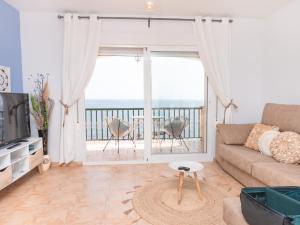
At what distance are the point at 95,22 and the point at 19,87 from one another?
1.59 meters

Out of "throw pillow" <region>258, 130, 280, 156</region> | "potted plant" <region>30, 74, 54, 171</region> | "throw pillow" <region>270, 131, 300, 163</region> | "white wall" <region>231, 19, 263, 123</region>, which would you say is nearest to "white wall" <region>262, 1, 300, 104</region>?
"white wall" <region>231, 19, 263, 123</region>

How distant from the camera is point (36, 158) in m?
3.20

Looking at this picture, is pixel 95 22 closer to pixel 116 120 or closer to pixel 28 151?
pixel 116 120

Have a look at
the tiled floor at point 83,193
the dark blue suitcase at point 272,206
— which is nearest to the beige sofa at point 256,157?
the tiled floor at point 83,193

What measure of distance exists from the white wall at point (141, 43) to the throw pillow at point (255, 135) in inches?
33.3

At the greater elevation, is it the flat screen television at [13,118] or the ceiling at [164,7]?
the ceiling at [164,7]

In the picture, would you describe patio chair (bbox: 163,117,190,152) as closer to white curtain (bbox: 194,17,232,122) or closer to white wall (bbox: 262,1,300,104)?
white curtain (bbox: 194,17,232,122)

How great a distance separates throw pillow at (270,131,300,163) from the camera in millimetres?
2441

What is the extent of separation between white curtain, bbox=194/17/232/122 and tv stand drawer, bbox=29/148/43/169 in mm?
2966

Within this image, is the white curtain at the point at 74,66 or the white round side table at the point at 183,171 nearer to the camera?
the white round side table at the point at 183,171

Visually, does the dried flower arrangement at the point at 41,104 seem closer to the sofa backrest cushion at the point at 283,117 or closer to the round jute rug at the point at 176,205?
the round jute rug at the point at 176,205

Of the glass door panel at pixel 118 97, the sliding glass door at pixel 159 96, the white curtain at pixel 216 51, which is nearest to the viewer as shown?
the white curtain at pixel 216 51

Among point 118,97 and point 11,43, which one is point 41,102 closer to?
point 11,43

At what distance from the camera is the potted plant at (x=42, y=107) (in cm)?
342
